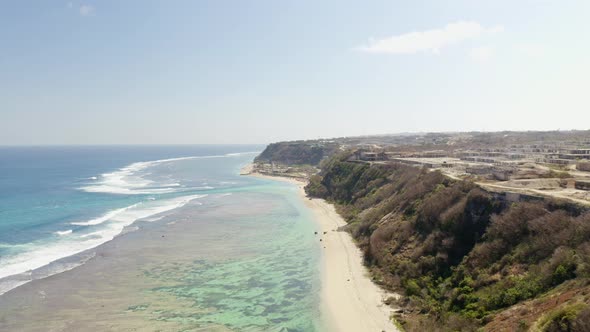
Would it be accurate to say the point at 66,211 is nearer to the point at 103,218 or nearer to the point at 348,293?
the point at 103,218

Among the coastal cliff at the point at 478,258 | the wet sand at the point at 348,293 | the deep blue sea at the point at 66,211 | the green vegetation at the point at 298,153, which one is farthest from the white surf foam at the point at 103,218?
the green vegetation at the point at 298,153

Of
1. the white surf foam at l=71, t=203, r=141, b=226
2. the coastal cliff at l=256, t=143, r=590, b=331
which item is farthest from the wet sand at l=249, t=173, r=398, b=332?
the white surf foam at l=71, t=203, r=141, b=226

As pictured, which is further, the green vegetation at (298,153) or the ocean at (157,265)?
the green vegetation at (298,153)

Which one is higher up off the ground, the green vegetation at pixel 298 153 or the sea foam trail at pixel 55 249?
the green vegetation at pixel 298 153

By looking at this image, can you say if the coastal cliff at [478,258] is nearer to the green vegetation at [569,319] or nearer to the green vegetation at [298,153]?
the green vegetation at [569,319]

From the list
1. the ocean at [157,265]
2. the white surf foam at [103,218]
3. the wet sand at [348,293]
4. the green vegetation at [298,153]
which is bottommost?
the wet sand at [348,293]
